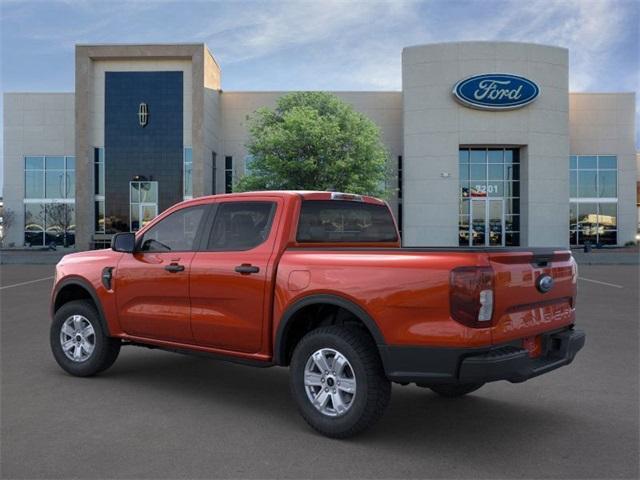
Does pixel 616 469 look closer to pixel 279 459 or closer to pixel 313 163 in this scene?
pixel 279 459

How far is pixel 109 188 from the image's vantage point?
39656mm

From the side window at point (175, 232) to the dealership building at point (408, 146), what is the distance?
30798 millimetres

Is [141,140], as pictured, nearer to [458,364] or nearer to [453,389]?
[453,389]

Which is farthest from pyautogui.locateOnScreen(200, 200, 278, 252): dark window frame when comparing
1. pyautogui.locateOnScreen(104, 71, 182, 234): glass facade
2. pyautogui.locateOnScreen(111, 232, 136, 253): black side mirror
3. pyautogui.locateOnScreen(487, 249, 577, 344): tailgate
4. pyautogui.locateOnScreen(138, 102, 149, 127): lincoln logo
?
pyautogui.locateOnScreen(138, 102, 149, 127): lincoln logo

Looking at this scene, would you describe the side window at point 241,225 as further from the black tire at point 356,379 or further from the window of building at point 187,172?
the window of building at point 187,172

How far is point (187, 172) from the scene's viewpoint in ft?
129

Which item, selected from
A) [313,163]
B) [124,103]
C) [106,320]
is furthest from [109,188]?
[106,320]

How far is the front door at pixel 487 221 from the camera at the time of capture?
37.6 meters

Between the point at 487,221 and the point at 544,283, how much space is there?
3470 centimetres

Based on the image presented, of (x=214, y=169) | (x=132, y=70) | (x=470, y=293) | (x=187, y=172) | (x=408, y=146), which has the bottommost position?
(x=470, y=293)

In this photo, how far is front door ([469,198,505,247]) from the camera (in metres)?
37.6

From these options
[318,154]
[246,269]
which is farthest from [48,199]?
[246,269]

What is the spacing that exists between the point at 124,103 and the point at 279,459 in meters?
38.6

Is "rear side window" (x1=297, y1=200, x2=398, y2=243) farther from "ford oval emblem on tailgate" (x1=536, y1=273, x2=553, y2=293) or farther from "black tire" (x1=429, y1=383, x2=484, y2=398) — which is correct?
"ford oval emblem on tailgate" (x1=536, y1=273, x2=553, y2=293)
